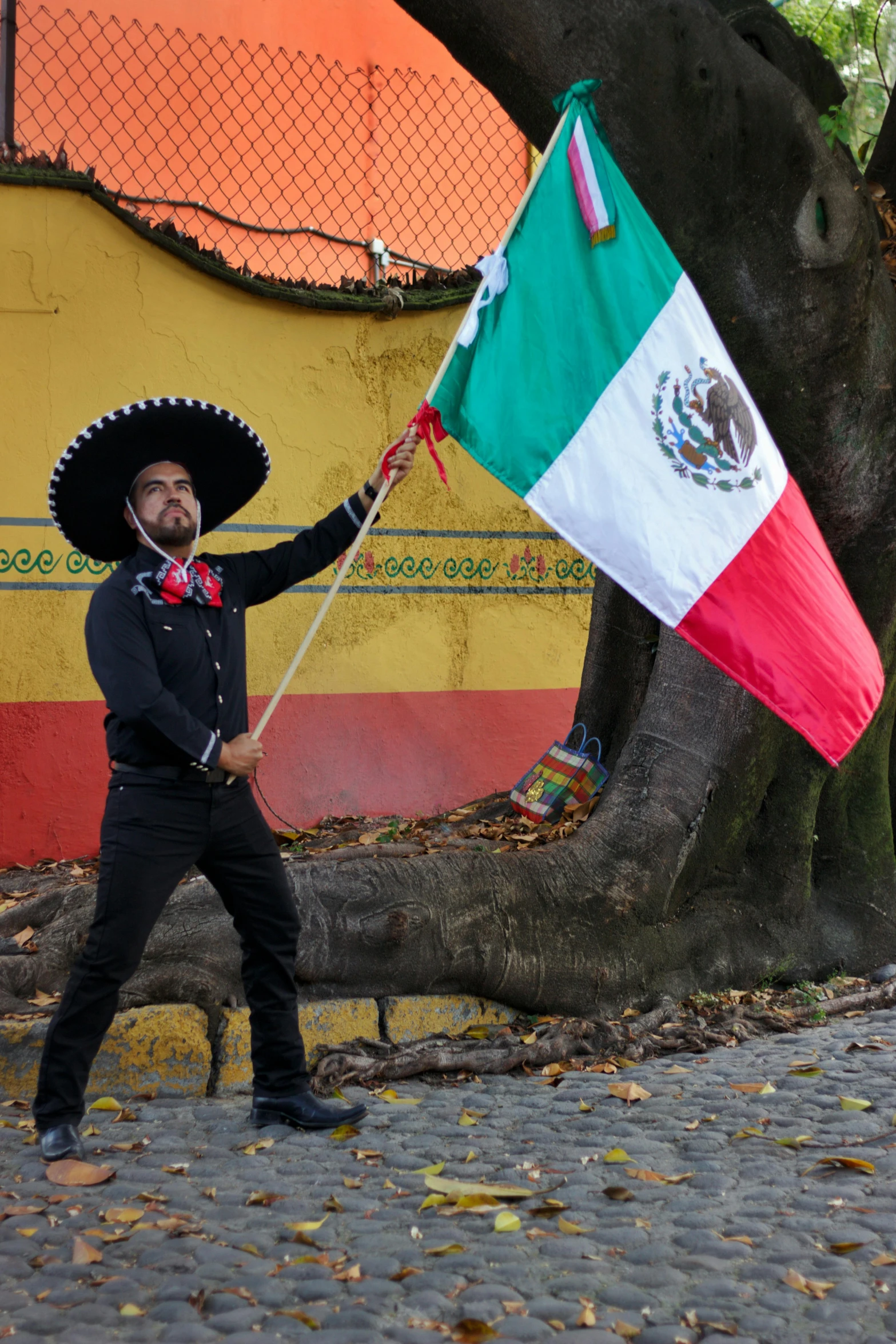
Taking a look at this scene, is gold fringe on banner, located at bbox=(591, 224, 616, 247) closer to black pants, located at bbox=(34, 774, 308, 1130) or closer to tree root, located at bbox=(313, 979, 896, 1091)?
black pants, located at bbox=(34, 774, 308, 1130)

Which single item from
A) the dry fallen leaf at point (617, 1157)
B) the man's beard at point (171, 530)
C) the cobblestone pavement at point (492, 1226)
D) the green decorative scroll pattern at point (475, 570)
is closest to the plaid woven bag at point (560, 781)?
the green decorative scroll pattern at point (475, 570)

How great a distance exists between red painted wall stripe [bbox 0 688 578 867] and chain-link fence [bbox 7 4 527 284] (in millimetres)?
3072

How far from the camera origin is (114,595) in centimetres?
369

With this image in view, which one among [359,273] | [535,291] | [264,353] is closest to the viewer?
[535,291]

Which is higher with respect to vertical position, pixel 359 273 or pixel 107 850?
pixel 359 273

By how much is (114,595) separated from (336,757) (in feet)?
11.4

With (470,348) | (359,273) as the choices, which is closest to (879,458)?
(470,348)

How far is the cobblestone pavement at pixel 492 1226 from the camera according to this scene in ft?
8.73

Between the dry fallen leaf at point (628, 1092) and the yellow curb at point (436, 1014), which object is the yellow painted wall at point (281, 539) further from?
the dry fallen leaf at point (628, 1092)

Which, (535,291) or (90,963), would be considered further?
(535,291)

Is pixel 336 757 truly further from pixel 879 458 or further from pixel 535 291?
pixel 535 291

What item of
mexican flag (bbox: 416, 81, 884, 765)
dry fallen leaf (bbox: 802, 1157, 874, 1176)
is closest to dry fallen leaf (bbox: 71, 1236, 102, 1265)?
dry fallen leaf (bbox: 802, 1157, 874, 1176)

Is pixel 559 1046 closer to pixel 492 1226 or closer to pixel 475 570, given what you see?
pixel 492 1226

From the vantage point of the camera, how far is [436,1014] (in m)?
4.68
